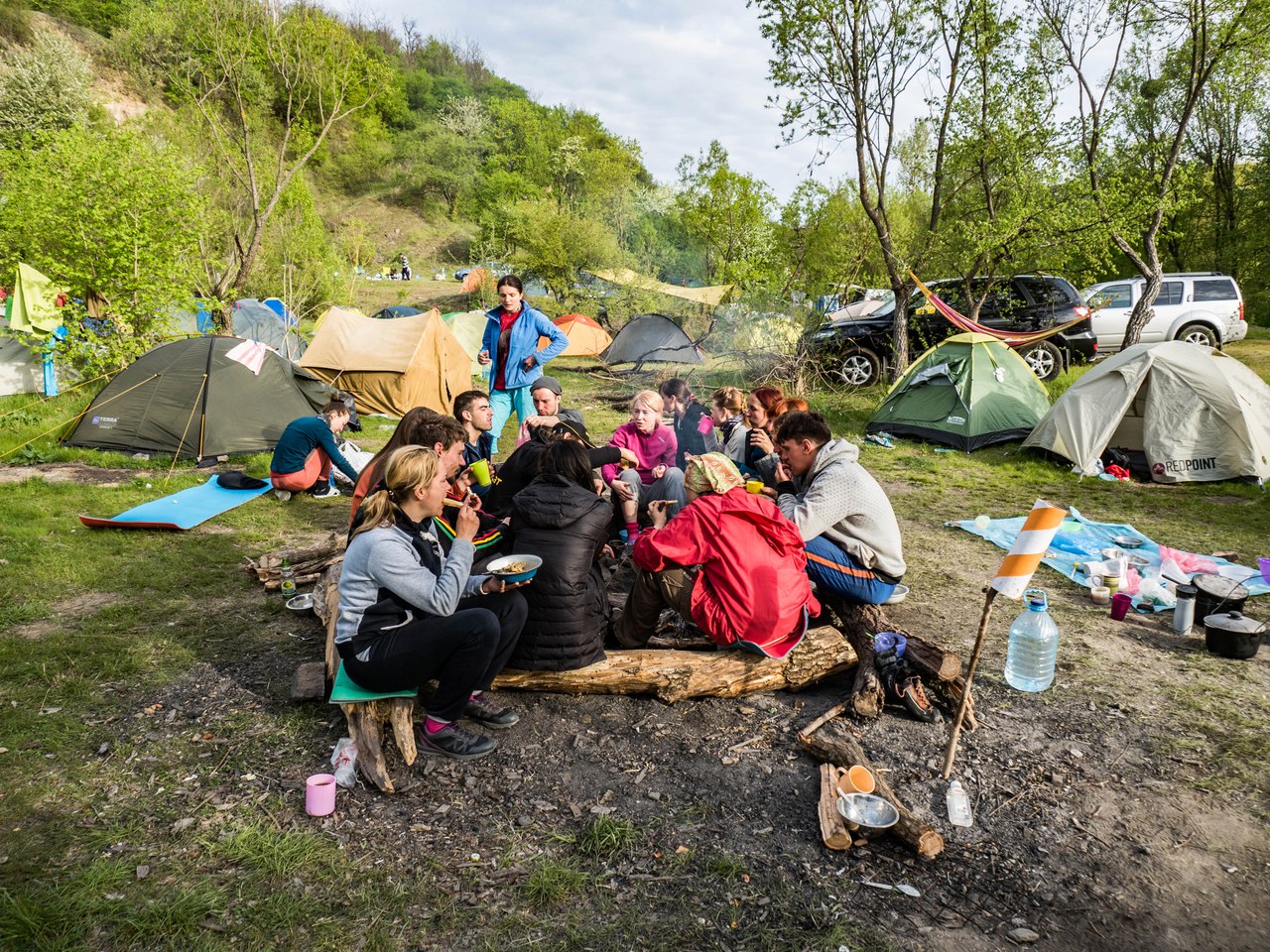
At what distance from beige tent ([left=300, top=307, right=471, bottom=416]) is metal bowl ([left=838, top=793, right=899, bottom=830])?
9.49 meters

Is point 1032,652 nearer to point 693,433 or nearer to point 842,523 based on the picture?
point 842,523

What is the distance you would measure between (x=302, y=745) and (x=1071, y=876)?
3118mm

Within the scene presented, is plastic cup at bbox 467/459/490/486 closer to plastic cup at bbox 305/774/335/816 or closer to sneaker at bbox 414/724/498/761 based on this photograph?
sneaker at bbox 414/724/498/761

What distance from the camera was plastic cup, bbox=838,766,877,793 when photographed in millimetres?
2885

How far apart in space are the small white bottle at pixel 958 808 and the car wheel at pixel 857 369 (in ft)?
32.6

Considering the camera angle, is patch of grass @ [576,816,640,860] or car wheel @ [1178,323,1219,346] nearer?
patch of grass @ [576,816,640,860]

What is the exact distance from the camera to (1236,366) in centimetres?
793

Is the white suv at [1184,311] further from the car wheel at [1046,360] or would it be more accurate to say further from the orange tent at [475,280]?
the orange tent at [475,280]

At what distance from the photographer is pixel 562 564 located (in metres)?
3.49

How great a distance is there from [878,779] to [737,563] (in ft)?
3.55

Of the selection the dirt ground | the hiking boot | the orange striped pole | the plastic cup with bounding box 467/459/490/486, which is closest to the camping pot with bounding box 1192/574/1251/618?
the dirt ground

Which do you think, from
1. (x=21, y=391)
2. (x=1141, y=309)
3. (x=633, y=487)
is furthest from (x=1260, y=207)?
(x=21, y=391)

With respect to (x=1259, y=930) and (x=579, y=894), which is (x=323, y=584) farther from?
(x=1259, y=930)

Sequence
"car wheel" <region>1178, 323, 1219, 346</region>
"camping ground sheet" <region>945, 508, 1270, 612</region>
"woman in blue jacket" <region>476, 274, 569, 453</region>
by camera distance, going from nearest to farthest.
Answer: "camping ground sheet" <region>945, 508, 1270, 612</region>
"woman in blue jacket" <region>476, 274, 569, 453</region>
"car wheel" <region>1178, 323, 1219, 346</region>
